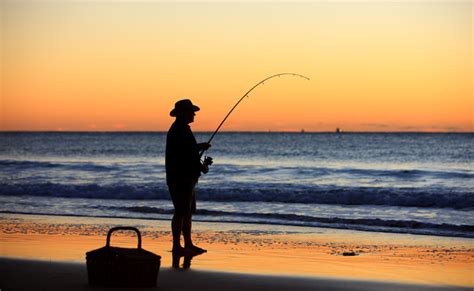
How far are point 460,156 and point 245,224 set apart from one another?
2738 cm

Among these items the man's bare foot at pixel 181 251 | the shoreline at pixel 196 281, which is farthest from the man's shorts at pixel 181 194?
the shoreline at pixel 196 281

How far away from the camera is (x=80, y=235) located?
10328 mm

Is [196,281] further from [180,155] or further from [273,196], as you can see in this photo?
[273,196]

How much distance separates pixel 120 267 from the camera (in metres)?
6.17

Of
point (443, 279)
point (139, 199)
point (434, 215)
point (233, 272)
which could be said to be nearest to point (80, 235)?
point (233, 272)

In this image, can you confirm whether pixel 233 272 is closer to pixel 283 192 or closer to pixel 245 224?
pixel 245 224

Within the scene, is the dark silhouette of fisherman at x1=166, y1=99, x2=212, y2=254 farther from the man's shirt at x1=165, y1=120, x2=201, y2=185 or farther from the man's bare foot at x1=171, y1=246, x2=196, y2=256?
the man's bare foot at x1=171, y1=246, x2=196, y2=256

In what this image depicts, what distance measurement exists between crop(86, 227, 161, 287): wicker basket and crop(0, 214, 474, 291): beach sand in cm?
18

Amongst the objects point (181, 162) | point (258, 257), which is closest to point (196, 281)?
point (181, 162)

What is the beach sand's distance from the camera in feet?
22.6

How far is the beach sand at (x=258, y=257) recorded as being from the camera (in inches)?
272

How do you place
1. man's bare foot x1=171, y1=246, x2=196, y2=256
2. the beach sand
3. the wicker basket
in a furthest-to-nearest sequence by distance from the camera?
man's bare foot x1=171, y1=246, x2=196, y2=256
the beach sand
the wicker basket

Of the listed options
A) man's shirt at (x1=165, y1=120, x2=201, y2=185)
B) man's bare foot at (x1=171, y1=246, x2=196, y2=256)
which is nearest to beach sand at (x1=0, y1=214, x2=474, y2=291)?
man's bare foot at (x1=171, y1=246, x2=196, y2=256)

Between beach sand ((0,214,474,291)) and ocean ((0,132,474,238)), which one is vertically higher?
ocean ((0,132,474,238))
